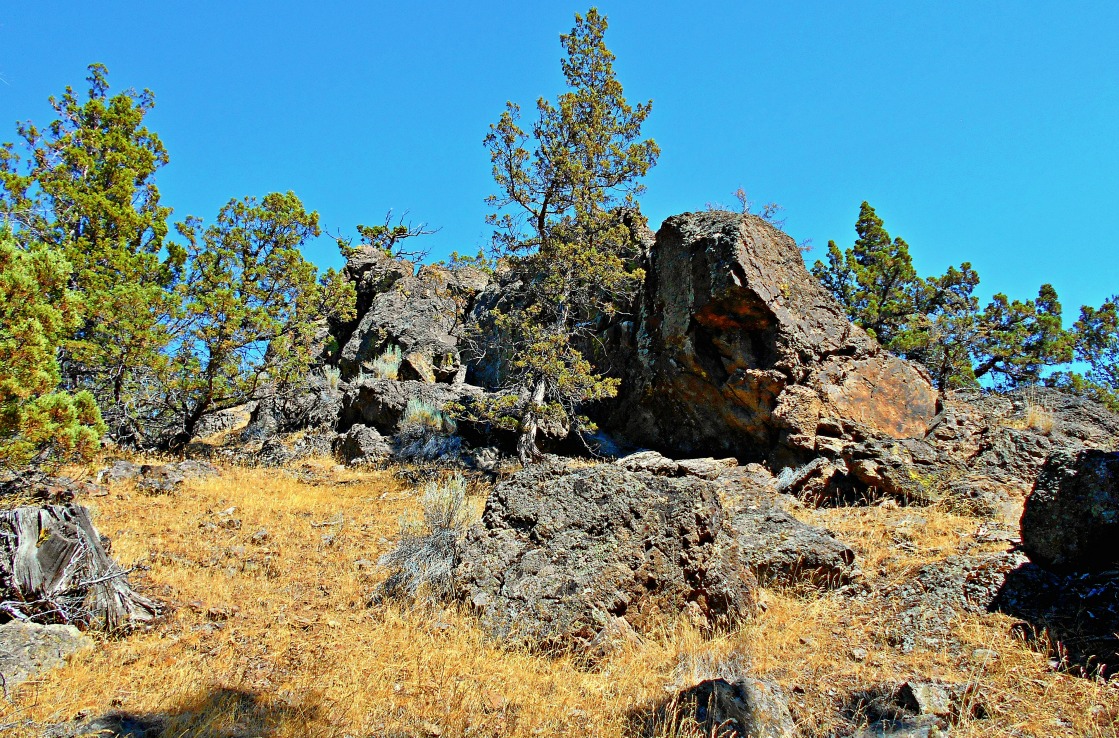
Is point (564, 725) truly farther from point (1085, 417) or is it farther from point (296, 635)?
point (1085, 417)

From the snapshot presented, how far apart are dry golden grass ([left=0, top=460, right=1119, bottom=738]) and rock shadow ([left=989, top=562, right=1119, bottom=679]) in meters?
0.18

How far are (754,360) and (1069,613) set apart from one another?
7311mm

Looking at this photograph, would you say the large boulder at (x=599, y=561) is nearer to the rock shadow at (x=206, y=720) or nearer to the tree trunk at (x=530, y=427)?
the rock shadow at (x=206, y=720)

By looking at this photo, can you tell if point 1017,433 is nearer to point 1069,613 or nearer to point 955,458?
point 955,458

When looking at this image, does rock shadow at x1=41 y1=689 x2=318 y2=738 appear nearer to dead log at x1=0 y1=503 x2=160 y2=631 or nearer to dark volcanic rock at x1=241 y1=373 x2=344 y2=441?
dead log at x1=0 y1=503 x2=160 y2=631

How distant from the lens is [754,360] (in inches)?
478

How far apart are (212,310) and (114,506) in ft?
18.2

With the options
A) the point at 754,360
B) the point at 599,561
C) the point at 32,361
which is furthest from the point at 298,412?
the point at 599,561

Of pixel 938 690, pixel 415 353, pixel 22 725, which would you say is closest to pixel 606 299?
pixel 415 353

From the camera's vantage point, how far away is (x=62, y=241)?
521 inches

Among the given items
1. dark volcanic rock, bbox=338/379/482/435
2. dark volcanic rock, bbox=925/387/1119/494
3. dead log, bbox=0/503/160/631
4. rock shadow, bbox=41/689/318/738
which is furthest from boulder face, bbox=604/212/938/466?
dead log, bbox=0/503/160/631

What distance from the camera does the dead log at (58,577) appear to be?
16.9ft

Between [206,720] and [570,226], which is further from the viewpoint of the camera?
[570,226]

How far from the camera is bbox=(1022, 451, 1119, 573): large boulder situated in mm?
5555
